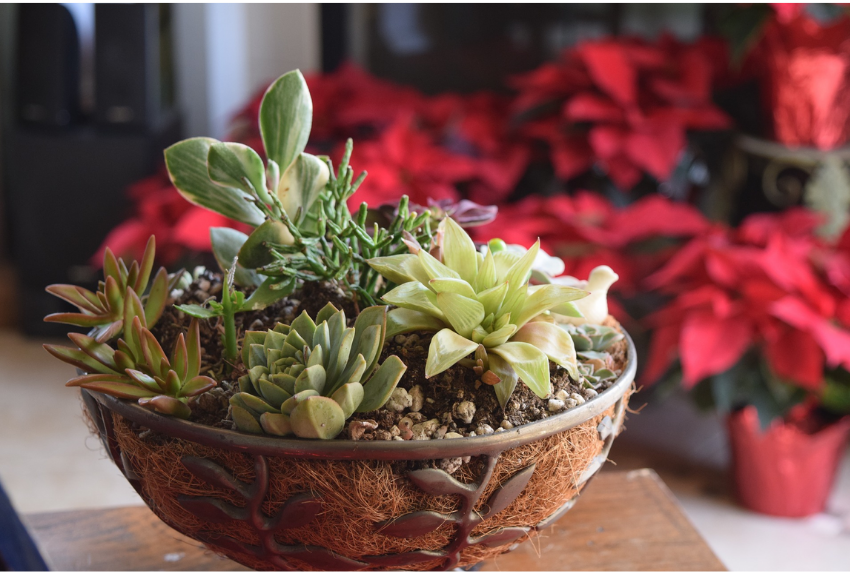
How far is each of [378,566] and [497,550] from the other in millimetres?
70

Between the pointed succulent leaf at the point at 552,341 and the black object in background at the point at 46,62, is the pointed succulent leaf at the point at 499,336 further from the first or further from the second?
the black object in background at the point at 46,62

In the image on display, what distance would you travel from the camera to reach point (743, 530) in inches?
49.3

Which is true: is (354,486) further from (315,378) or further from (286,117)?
(286,117)

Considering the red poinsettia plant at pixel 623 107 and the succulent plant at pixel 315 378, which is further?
the red poinsettia plant at pixel 623 107

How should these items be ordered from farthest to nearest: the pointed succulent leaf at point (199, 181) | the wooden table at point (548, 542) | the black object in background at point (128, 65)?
the black object in background at point (128, 65) < the wooden table at point (548, 542) < the pointed succulent leaf at point (199, 181)

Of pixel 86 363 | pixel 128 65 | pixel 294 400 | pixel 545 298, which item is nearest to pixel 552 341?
pixel 545 298

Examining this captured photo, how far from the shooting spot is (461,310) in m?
0.39

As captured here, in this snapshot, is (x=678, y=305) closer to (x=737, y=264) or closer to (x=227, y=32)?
(x=737, y=264)

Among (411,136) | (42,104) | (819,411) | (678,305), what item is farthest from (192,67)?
(819,411)

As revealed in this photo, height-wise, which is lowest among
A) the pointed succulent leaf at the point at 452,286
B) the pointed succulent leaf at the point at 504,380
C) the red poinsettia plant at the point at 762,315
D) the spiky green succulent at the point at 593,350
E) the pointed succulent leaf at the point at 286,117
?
the red poinsettia plant at the point at 762,315

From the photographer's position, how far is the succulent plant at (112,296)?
440 millimetres

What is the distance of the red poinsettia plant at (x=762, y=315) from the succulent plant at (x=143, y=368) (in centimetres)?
71

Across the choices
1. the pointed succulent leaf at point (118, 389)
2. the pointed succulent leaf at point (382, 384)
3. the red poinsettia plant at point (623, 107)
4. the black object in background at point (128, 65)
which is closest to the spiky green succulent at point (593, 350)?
the pointed succulent leaf at point (382, 384)

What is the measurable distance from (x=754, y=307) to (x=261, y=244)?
0.76 m
